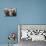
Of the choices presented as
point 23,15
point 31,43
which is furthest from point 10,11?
point 31,43

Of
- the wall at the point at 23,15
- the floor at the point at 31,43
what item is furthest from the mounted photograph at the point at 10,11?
the floor at the point at 31,43

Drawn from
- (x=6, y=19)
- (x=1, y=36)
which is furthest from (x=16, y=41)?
Answer: (x=6, y=19)

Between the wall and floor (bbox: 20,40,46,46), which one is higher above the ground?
the wall

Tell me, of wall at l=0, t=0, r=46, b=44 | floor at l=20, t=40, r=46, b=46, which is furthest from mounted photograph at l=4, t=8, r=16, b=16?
floor at l=20, t=40, r=46, b=46

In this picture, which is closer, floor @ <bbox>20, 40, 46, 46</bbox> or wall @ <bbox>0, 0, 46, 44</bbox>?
floor @ <bbox>20, 40, 46, 46</bbox>

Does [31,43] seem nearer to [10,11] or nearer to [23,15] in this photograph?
[23,15]

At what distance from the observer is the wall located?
2906 mm

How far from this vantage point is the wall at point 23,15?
2906 millimetres

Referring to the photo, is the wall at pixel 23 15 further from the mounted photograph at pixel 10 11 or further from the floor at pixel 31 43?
the floor at pixel 31 43

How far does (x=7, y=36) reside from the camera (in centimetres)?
291

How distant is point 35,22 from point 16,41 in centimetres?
61

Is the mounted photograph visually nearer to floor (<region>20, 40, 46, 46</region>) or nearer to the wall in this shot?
the wall

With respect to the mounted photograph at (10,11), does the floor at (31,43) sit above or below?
below

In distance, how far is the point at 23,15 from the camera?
2.92 metres
